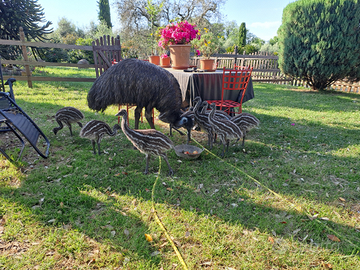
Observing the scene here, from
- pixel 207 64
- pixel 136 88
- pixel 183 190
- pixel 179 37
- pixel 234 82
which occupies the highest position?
pixel 179 37

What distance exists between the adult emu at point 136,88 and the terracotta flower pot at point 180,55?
1.92 meters

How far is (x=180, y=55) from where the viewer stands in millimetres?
6562

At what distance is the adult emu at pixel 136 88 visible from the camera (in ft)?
15.0

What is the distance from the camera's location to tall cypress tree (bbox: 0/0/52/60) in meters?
12.6

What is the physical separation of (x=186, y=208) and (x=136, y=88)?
2.54 m

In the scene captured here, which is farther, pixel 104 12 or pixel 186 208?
pixel 104 12

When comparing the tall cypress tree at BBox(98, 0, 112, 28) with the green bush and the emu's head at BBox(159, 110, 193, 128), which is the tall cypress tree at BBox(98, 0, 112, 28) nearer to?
the green bush

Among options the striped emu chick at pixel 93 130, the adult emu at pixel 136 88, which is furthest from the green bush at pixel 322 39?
the striped emu chick at pixel 93 130

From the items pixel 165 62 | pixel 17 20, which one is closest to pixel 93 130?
pixel 165 62

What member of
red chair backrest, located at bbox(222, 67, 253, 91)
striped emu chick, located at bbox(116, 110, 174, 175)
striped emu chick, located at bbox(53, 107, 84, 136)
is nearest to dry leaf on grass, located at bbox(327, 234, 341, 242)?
striped emu chick, located at bbox(116, 110, 174, 175)

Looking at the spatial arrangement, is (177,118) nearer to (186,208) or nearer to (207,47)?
(186,208)

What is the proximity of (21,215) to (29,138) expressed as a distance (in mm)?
1693

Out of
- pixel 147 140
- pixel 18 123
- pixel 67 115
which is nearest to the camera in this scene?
pixel 147 140

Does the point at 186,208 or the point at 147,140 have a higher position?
the point at 147,140
